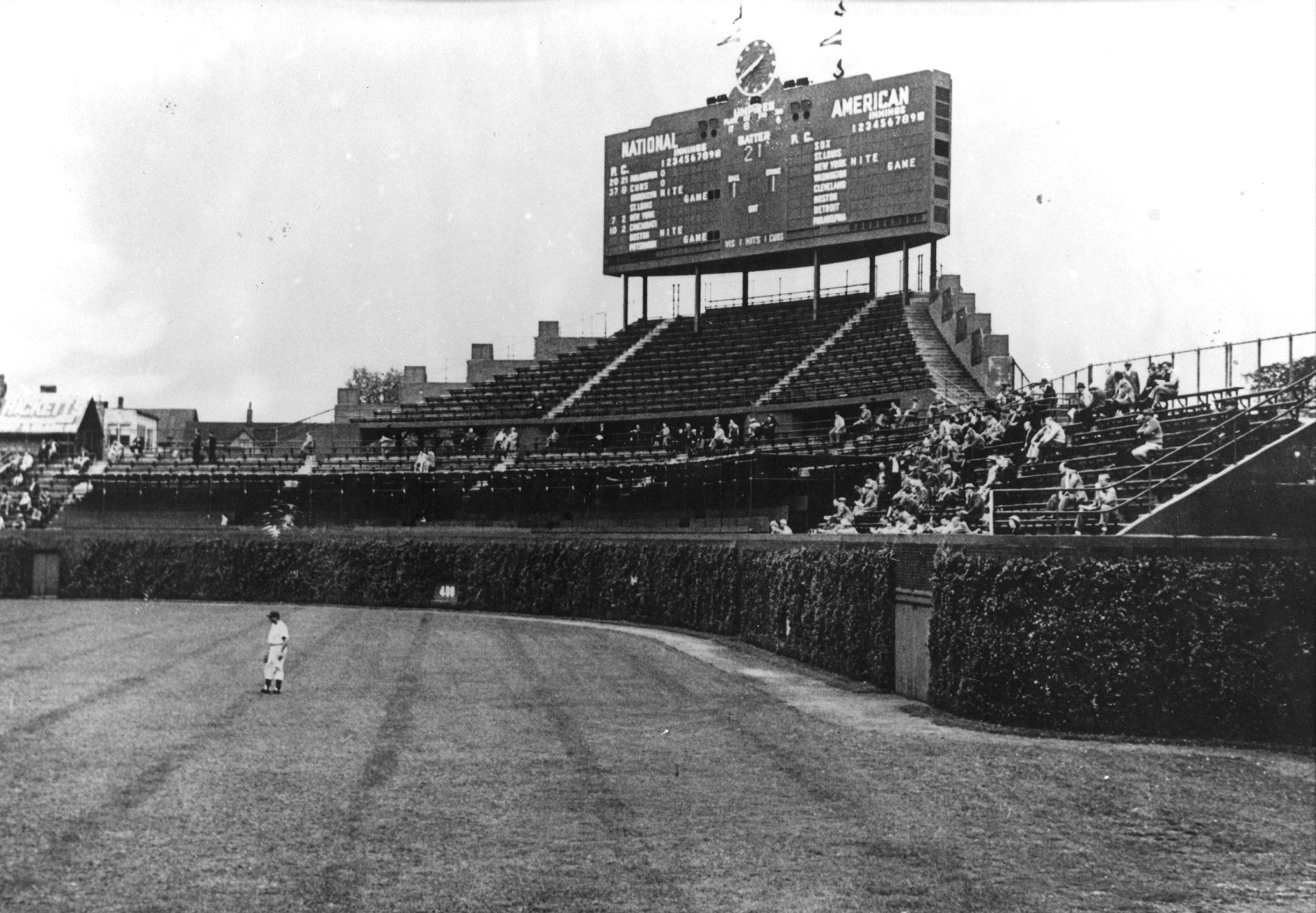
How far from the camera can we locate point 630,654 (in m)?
34.2

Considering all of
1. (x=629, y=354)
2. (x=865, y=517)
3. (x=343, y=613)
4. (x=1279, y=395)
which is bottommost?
(x=343, y=613)

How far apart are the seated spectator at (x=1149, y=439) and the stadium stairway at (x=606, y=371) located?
37558 mm

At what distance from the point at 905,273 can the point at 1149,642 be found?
36617 millimetres

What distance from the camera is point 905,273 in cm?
5644

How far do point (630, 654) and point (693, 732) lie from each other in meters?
12.0

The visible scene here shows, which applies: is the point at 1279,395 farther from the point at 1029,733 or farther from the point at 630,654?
the point at 630,654

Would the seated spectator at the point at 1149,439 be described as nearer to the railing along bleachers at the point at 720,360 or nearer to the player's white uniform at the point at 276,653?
the player's white uniform at the point at 276,653

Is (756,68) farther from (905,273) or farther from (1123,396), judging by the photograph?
(1123,396)

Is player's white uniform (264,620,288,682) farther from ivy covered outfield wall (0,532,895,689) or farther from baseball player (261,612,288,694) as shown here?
ivy covered outfield wall (0,532,895,689)

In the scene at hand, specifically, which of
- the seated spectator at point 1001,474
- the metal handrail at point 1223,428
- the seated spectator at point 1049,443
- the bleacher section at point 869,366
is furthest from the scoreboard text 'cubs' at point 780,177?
the metal handrail at point 1223,428

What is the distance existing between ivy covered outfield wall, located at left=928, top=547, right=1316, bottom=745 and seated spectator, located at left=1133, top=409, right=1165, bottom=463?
3.79 meters

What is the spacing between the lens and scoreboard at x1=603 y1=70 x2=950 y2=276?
54125 millimetres

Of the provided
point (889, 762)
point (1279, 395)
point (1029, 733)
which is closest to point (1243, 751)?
point (1029, 733)

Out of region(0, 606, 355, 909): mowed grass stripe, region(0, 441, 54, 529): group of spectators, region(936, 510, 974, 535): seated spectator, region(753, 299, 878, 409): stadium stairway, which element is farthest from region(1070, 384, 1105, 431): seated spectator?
region(0, 441, 54, 529): group of spectators
